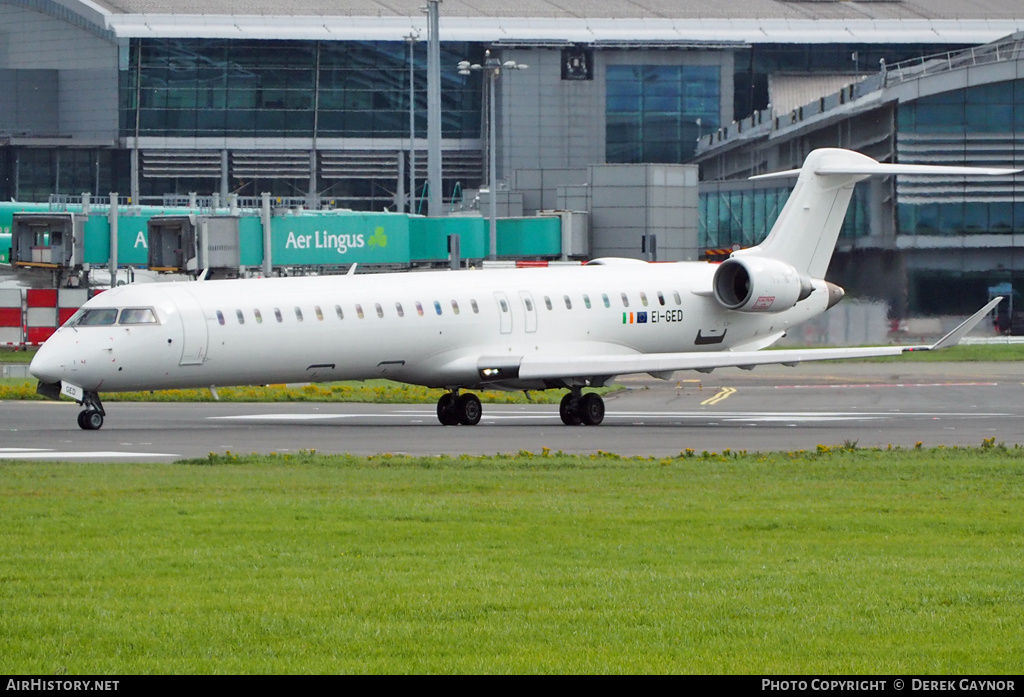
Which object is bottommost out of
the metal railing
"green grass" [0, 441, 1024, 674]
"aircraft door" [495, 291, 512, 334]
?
"green grass" [0, 441, 1024, 674]

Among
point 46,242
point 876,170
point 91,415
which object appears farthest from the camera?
point 46,242

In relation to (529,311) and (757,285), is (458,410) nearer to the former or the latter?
(529,311)

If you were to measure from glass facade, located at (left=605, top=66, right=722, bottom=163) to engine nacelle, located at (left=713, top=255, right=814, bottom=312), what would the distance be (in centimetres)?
6654

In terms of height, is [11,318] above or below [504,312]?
above

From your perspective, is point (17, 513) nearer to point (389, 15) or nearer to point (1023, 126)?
point (1023, 126)

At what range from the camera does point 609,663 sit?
29.6 feet

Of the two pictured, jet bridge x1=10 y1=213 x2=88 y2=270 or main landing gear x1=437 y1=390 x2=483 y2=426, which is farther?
jet bridge x1=10 y1=213 x2=88 y2=270

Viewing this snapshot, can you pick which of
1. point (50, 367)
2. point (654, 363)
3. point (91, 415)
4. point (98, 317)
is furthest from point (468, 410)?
point (50, 367)

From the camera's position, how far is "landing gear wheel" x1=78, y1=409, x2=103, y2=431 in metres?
28.2

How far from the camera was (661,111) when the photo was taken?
328ft

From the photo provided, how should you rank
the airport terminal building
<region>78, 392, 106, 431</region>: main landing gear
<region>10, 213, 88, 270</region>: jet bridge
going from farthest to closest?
the airport terminal building, <region>10, 213, 88, 270</region>: jet bridge, <region>78, 392, 106, 431</region>: main landing gear

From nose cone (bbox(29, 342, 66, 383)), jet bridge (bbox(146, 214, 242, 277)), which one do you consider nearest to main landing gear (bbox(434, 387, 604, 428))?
nose cone (bbox(29, 342, 66, 383))

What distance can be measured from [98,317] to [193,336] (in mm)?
1701

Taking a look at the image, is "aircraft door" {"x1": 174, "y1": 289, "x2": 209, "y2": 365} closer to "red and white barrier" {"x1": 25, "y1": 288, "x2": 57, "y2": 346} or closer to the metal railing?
"red and white barrier" {"x1": 25, "y1": 288, "x2": 57, "y2": 346}
